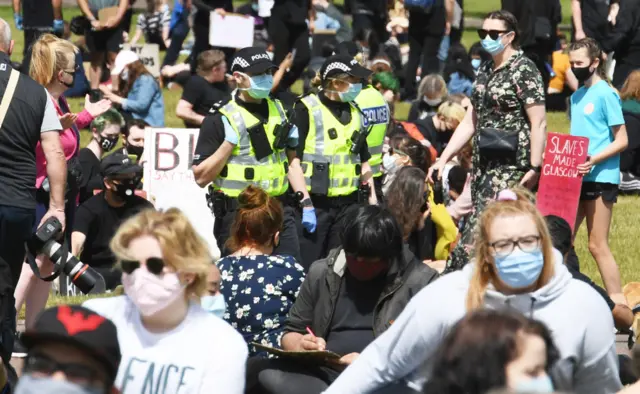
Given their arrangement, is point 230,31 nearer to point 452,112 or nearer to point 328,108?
point 452,112

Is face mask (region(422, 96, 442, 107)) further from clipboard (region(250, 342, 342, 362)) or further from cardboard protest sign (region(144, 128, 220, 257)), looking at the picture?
clipboard (region(250, 342, 342, 362))

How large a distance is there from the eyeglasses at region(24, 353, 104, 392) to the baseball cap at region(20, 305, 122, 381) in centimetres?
5

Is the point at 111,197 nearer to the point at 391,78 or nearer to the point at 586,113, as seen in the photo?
the point at 586,113

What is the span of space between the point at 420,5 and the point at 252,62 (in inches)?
354

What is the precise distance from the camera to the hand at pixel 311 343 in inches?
238

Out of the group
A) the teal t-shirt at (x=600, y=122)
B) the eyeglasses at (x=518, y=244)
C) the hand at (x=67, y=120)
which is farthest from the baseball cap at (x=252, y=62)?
the eyeglasses at (x=518, y=244)

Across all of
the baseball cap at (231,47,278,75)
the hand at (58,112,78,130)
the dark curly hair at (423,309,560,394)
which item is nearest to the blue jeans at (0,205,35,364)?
the hand at (58,112,78,130)

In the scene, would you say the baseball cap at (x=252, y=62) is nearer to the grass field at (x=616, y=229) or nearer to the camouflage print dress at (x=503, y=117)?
the camouflage print dress at (x=503, y=117)

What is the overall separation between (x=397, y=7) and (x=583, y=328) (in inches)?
702

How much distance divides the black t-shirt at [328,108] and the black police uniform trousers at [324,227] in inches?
12.6

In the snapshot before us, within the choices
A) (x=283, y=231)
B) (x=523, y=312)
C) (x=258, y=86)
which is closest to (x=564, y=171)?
(x=283, y=231)

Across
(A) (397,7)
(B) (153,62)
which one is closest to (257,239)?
(B) (153,62)

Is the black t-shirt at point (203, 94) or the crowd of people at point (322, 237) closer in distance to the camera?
the crowd of people at point (322, 237)

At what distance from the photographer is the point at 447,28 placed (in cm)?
1844
